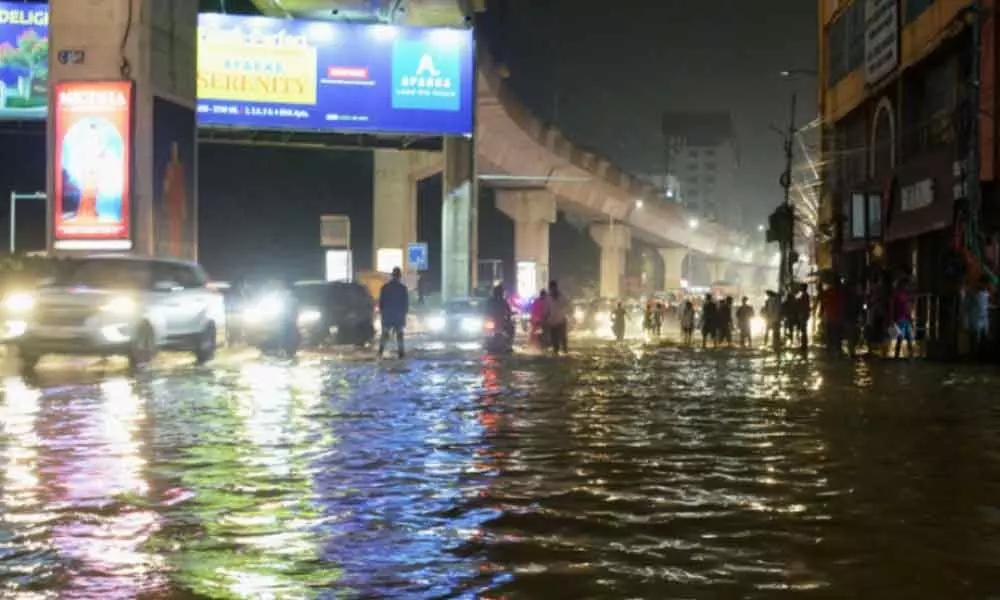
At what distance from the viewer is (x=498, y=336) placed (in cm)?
2750

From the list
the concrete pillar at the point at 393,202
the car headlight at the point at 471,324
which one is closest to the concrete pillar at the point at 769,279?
the concrete pillar at the point at 393,202

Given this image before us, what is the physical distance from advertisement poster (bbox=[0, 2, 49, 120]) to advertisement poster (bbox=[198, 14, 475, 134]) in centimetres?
685

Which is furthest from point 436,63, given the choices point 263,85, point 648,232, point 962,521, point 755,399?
point 648,232

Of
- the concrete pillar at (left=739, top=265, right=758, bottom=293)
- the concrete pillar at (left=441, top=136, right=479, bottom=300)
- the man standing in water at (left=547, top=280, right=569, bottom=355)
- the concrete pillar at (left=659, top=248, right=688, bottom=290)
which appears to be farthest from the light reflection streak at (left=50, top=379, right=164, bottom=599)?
the concrete pillar at (left=739, top=265, right=758, bottom=293)

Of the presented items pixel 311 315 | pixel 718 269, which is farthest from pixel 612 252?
pixel 311 315

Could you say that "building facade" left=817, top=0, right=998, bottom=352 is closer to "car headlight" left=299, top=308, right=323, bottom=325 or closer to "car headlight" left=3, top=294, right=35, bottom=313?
"car headlight" left=299, top=308, right=323, bottom=325

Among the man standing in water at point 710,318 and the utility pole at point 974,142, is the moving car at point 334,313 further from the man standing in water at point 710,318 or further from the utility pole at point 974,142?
the utility pole at point 974,142

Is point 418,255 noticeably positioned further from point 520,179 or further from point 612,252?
point 612,252

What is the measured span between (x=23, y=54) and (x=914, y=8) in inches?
1222

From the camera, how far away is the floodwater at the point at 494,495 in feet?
19.6

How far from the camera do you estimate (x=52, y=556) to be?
251 inches

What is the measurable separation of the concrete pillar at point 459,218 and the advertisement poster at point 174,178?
61.1 ft

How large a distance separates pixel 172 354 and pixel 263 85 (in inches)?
718

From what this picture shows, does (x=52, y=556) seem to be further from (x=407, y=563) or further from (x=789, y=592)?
(x=789, y=592)
